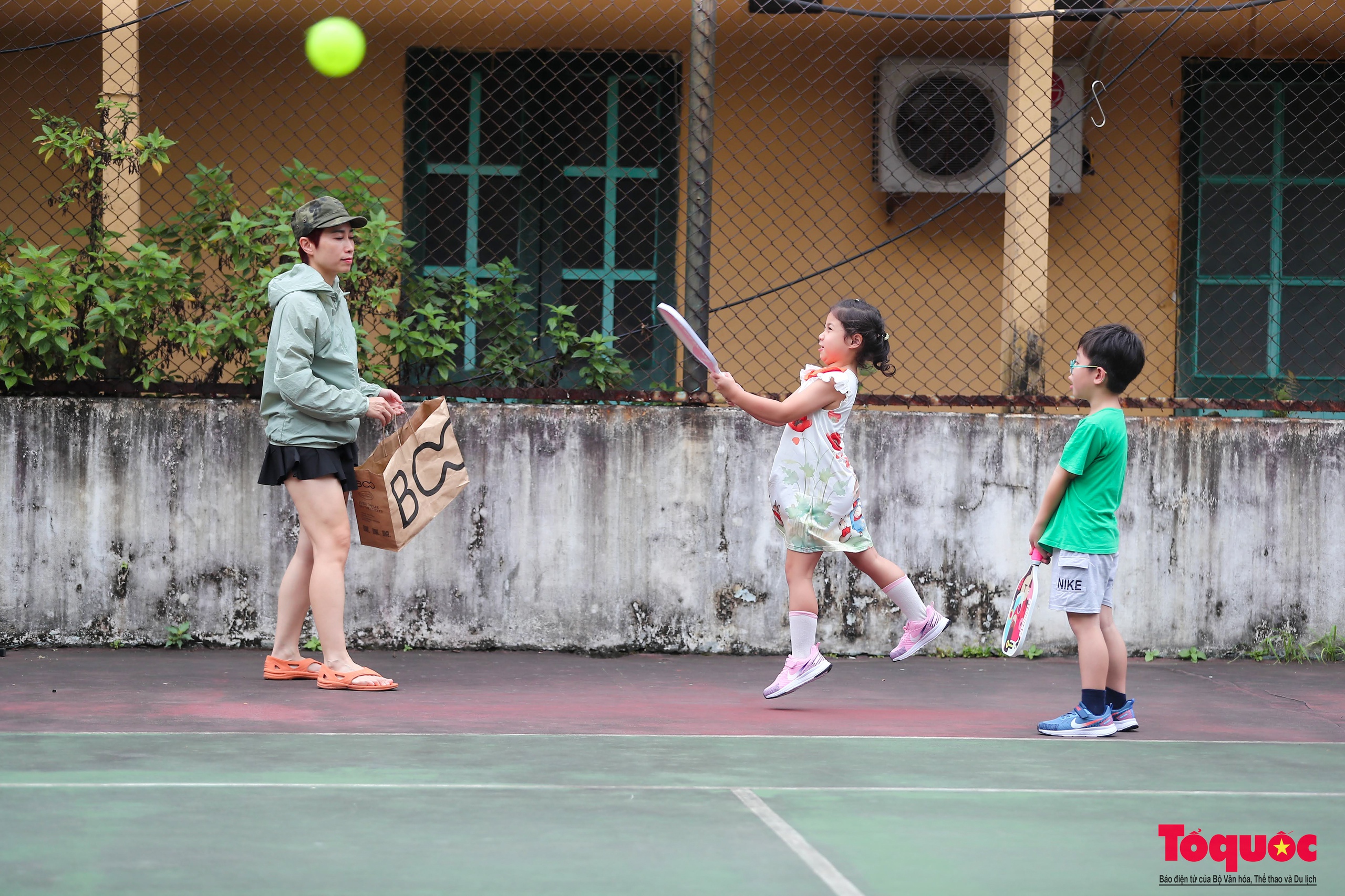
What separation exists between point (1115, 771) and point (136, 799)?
267 cm

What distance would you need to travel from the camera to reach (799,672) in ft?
16.3

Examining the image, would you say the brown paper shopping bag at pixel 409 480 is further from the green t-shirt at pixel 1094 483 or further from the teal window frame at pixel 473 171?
the teal window frame at pixel 473 171

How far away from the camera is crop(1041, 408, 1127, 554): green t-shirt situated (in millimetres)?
4555

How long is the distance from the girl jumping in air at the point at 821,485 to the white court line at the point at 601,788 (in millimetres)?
1228

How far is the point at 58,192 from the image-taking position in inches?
251

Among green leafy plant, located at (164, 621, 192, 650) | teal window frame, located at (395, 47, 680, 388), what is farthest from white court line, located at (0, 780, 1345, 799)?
teal window frame, located at (395, 47, 680, 388)

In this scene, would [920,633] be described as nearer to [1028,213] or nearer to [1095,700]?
[1095,700]

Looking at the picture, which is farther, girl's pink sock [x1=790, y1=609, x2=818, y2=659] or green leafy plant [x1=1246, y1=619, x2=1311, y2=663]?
green leafy plant [x1=1246, y1=619, x2=1311, y2=663]

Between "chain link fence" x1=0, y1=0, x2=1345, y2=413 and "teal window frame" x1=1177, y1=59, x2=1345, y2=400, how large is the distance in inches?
0.7

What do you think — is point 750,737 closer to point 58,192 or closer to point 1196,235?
point 58,192

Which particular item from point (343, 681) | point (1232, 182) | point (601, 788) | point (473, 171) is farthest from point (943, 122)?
point (601, 788)

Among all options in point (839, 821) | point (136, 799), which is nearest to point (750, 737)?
point (839, 821)

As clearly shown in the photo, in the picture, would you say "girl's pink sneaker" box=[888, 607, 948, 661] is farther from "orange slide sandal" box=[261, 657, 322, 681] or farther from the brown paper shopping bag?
"orange slide sandal" box=[261, 657, 322, 681]

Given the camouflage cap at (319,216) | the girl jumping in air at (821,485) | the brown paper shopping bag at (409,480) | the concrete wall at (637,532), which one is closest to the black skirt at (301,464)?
the brown paper shopping bag at (409,480)
